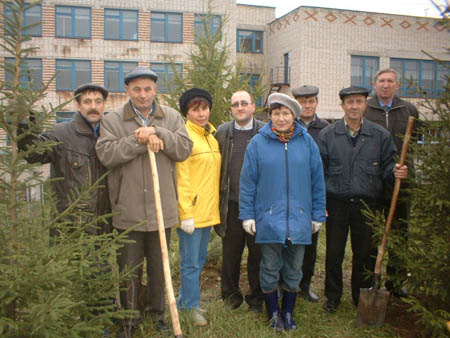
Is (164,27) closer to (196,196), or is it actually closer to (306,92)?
(306,92)

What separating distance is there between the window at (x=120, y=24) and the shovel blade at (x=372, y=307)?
22449 millimetres

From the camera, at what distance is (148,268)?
4.12 metres

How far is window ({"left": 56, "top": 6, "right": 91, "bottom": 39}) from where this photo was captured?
23500 millimetres

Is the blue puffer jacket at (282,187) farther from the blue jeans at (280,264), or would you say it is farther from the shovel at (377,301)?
the shovel at (377,301)

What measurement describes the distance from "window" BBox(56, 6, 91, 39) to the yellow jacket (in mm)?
21695

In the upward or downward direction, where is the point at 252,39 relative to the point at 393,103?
upward

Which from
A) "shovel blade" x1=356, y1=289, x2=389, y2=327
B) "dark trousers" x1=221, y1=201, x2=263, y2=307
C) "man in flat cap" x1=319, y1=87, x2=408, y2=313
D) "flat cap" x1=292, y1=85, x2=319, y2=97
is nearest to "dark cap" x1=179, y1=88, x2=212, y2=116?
"dark trousers" x1=221, y1=201, x2=263, y2=307

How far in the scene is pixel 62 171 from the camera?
3.90m

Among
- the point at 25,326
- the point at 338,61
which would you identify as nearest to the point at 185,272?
the point at 25,326

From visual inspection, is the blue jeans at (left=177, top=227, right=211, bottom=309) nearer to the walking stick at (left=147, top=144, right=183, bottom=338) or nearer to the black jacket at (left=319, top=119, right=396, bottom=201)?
the walking stick at (left=147, top=144, right=183, bottom=338)

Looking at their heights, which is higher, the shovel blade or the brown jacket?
the brown jacket

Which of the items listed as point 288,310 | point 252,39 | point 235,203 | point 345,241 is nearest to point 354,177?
point 345,241

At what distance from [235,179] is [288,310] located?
1.44 meters

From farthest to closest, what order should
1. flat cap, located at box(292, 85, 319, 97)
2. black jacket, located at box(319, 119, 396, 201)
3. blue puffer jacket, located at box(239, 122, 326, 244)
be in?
flat cap, located at box(292, 85, 319, 97) < black jacket, located at box(319, 119, 396, 201) < blue puffer jacket, located at box(239, 122, 326, 244)
